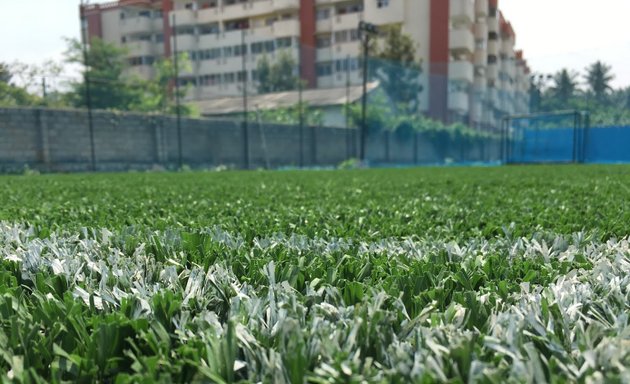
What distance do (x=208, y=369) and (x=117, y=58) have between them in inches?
1373

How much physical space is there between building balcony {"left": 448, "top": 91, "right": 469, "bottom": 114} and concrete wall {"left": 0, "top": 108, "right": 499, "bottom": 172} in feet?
6.58

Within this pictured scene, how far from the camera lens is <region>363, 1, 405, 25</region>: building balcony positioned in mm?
35438

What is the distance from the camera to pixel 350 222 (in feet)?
9.04

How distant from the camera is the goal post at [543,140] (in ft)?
66.2

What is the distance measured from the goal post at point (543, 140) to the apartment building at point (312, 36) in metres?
4.36

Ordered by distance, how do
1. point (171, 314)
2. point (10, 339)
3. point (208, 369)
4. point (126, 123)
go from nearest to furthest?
point (208, 369) < point (10, 339) < point (171, 314) < point (126, 123)

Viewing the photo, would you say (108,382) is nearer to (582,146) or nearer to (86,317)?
(86,317)

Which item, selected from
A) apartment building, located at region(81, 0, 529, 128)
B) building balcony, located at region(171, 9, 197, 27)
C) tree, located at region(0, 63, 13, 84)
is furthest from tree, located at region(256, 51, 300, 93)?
building balcony, located at region(171, 9, 197, 27)

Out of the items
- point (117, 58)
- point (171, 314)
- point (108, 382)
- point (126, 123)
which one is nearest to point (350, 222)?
point (171, 314)

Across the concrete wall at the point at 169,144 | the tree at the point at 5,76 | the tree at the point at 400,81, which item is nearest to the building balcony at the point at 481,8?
the tree at the point at 400,81

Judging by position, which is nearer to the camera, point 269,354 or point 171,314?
point 269,354

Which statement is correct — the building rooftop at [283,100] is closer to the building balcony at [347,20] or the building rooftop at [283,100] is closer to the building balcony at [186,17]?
the building balcony at [347,20]

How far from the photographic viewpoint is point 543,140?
70.4 feet

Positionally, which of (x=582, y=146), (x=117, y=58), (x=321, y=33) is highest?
(x=321, y=33)
